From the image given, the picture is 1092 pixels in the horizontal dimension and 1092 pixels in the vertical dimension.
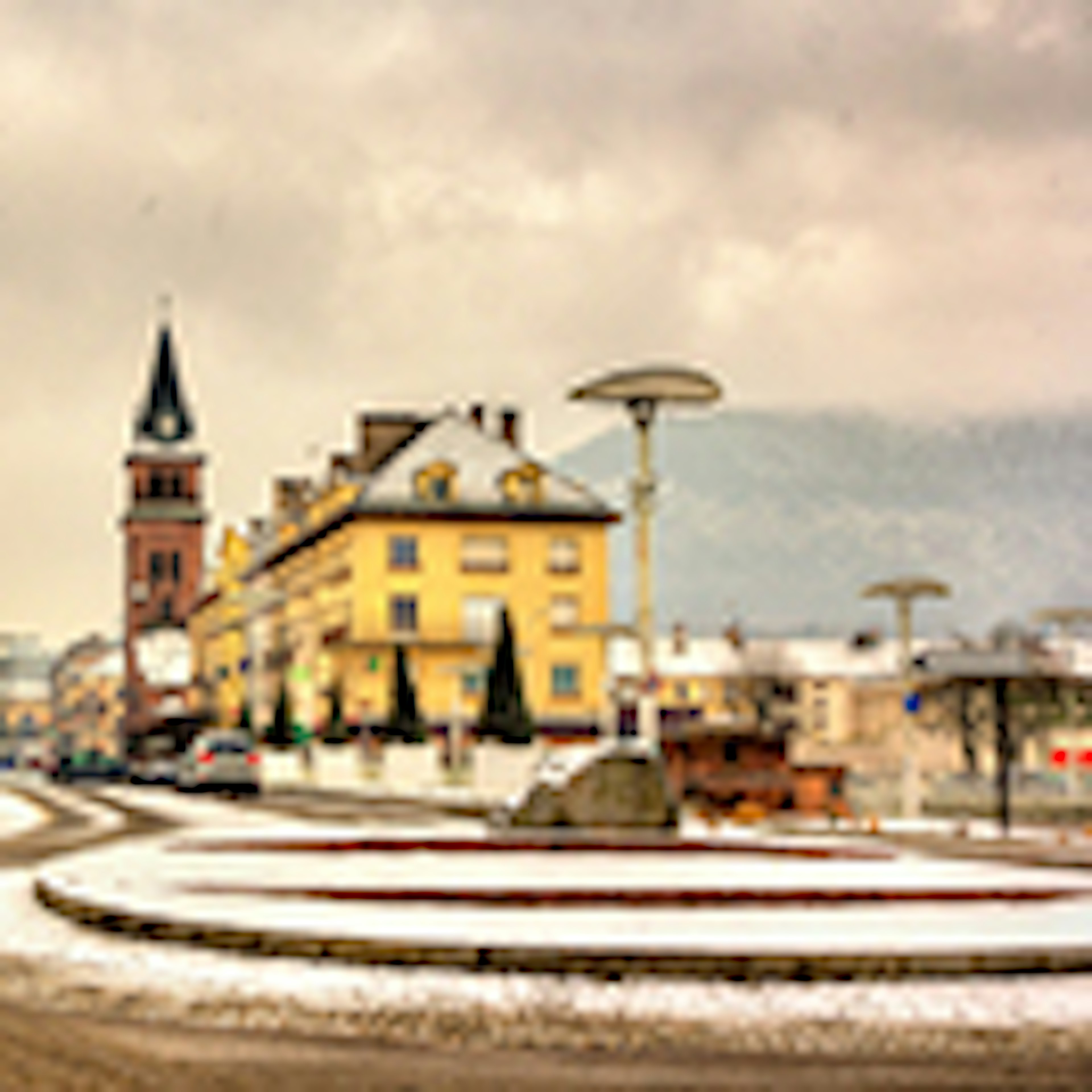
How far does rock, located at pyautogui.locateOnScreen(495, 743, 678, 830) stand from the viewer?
20.2 meters

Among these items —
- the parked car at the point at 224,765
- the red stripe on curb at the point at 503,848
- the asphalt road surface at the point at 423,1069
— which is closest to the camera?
the asphalt road surface at the point at 423,1069

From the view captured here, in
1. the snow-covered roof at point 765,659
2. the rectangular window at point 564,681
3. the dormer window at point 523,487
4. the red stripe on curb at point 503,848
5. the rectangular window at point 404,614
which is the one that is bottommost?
the red stripe on curb at point 503,848

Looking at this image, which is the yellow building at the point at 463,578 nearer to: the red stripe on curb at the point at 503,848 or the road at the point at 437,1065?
Answer: the red stripe on curb at the point at 503,848

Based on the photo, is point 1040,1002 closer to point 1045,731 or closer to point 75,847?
point 75,847

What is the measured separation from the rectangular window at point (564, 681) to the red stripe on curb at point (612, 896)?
Answer: 2919 inches

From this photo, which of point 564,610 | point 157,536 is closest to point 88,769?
point 564,610

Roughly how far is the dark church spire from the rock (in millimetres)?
152695

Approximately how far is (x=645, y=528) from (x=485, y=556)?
63.8 meters

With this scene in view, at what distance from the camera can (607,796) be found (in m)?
20.3

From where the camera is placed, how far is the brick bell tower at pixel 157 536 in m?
166

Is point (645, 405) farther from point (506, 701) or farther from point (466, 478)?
point (466, 478)

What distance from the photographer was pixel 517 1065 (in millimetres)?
7887

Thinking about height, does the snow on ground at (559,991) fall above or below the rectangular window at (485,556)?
below

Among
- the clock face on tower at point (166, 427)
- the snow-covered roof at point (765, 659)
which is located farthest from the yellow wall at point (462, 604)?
the clock face on tower at point (166, 427)
